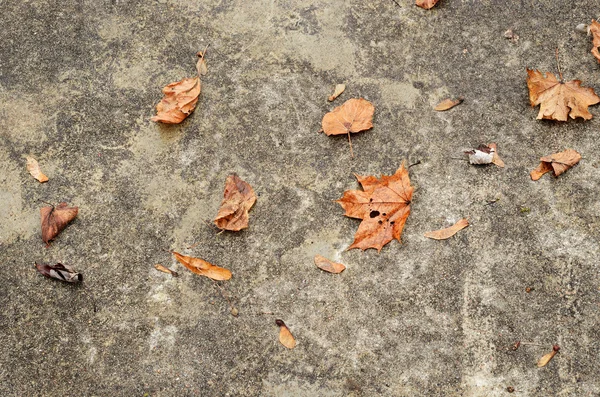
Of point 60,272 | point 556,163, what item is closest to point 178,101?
point 60,272

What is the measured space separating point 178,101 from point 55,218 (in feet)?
2.35

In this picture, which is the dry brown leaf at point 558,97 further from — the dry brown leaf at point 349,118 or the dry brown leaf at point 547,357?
the dry brown leaf at point 547,357

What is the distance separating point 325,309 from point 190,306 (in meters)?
0.51

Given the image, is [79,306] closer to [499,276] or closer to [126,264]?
[126,264]

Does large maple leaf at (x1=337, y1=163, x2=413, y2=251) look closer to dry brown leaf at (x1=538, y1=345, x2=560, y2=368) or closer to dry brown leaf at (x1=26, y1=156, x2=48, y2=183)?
dry brown leaf at (x1=538, y1=345, x2=560, y2=368)

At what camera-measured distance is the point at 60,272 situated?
7.25 feet

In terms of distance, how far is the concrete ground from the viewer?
209 cm

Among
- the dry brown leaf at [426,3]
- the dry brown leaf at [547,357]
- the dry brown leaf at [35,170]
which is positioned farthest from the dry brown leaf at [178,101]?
the dry brown leaf at [547,357]

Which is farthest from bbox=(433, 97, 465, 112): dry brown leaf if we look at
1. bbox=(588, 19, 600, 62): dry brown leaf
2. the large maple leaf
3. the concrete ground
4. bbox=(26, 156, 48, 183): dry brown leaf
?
bbox=(26, 156, 48, 183): dry brown leaf

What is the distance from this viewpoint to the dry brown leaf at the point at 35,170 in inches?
95.9

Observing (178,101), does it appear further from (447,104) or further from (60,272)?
(447,104)

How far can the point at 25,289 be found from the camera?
7.30 ft

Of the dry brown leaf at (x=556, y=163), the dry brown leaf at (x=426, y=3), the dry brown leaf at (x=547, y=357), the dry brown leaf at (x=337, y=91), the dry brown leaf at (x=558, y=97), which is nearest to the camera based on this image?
the dry brown leaf at (x=547, y=357)

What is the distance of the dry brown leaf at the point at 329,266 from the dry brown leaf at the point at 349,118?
1.86 feet
